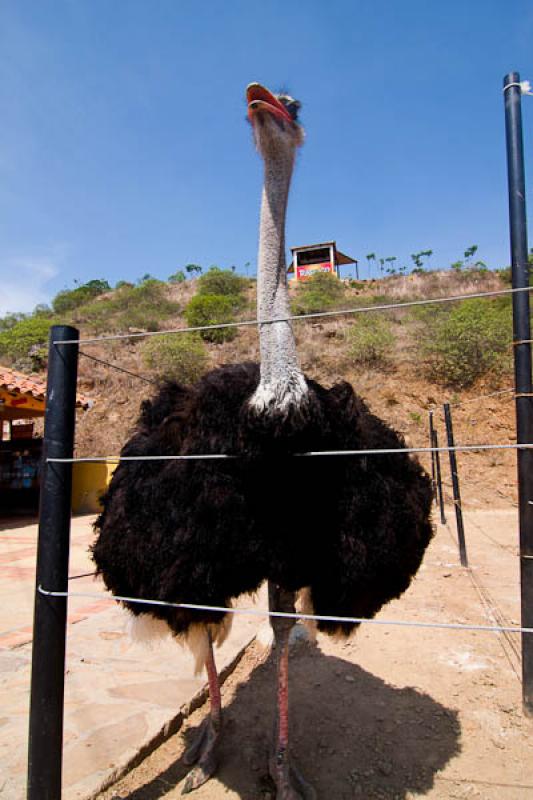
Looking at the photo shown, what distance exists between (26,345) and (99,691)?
19.5m

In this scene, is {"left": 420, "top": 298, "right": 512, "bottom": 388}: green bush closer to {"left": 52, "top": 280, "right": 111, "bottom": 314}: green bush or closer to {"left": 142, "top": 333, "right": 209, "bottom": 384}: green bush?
A: {"left": 142, "top": 333, "right": 209, "bottom": 384}: green bush

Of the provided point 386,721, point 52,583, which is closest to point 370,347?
point 386,721

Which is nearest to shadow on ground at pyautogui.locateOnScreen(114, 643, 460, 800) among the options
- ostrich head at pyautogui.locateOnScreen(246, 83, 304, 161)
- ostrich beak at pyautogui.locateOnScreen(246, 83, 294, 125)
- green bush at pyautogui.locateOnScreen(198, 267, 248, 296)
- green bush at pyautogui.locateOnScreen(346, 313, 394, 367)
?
ostrich head at pyautogui.locateOnScreen(246, 83, 304, 161)

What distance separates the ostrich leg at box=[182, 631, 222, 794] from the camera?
2.35 meters

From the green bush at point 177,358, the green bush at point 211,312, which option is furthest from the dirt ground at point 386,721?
the green bush at point 211,312

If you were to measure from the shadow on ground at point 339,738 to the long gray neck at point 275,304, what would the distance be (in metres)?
1.78

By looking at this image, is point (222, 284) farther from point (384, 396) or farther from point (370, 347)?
point (384, 396)

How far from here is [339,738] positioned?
2.70 metres

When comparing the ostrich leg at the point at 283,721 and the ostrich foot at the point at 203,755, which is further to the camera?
the ostrich foot at the point at 203,755

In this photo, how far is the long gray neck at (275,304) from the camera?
1.71 m

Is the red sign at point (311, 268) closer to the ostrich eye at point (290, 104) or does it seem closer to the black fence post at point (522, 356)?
the black fence post at point (522, 356)

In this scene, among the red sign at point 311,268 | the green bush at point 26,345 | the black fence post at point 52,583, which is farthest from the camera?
the red sign at point 311,268

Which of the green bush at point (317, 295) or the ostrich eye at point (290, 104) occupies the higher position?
the green bush at point (317, 295)

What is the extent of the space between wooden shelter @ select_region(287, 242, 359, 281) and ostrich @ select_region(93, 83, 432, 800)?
31.2 metres
